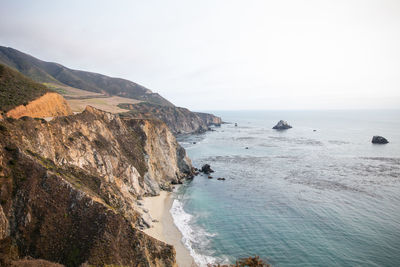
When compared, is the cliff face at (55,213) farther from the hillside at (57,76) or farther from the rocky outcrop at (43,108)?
the hillside at (57,76)

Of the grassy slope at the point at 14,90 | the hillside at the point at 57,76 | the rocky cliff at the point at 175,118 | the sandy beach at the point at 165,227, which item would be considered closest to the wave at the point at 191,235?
the sandy beach at the point at 165,227

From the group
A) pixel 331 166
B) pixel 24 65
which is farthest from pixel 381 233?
pixel 24 65

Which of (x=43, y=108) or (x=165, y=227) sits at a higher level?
(x=43, y=108)

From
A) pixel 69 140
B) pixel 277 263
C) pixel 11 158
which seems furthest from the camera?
pixel 69 140

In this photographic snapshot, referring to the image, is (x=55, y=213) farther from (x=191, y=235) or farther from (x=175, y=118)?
(x=175, y=118)

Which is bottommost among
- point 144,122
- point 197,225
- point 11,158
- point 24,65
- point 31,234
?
point 197,225

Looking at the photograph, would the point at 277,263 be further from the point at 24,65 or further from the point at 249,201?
the point at 24,65

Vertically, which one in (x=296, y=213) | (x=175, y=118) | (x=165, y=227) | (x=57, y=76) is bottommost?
(x=165, y=227)

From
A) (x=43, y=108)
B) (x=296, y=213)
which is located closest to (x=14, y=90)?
(x=43, y=108)
